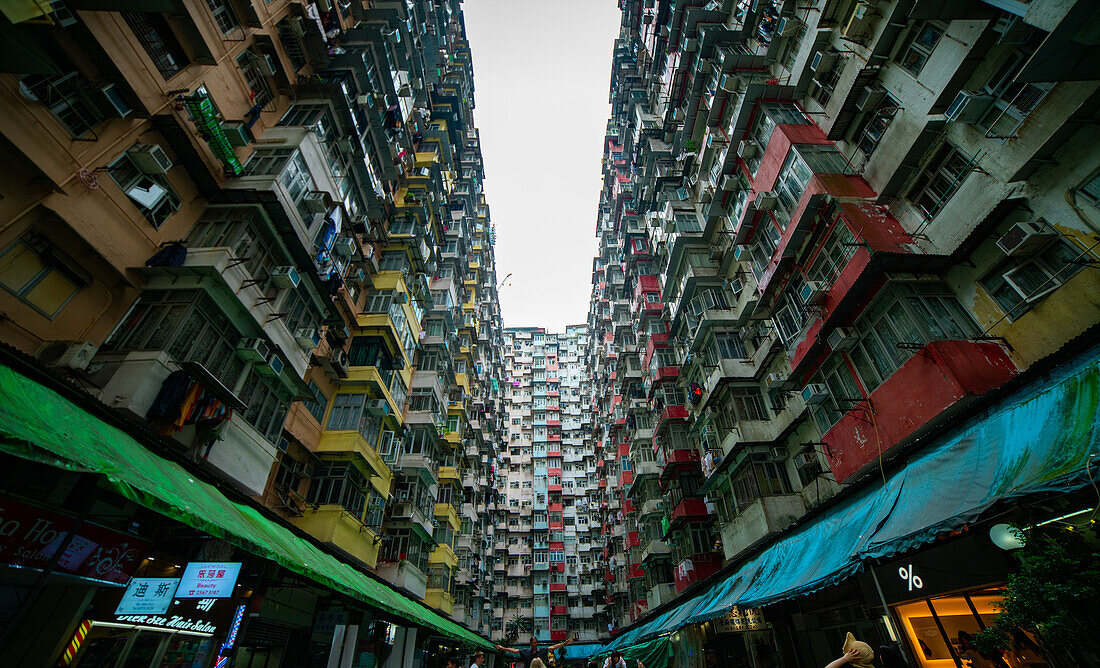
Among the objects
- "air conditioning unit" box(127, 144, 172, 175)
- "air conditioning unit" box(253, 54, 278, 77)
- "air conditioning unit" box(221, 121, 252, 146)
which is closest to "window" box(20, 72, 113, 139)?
"air conditioning unit" box(127, 144, 172, 175)

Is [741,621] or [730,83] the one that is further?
[730,83]

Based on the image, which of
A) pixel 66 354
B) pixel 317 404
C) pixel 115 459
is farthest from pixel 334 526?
pixel 115 459

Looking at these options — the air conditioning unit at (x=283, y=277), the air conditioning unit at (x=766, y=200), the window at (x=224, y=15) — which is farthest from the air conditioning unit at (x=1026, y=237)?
the window at (x=224, y=15)

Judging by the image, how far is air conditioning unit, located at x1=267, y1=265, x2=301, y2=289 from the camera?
13.0m

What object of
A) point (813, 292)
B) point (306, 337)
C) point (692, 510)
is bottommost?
point (692, 510)

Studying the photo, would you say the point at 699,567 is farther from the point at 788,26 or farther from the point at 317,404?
the point at 788,26

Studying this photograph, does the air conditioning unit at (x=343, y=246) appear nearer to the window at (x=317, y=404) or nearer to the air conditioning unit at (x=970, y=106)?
the window at (x=317, y=404)


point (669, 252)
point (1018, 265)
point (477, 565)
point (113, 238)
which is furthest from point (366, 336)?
point (477, 565)

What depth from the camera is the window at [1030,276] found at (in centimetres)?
835

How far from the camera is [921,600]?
8102 millimetres

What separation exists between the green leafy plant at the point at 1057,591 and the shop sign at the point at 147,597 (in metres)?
12.0

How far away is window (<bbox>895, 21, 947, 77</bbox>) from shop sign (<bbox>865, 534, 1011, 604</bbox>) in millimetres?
12095

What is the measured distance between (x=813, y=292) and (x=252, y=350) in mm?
17039

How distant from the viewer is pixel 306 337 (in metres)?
14.6
